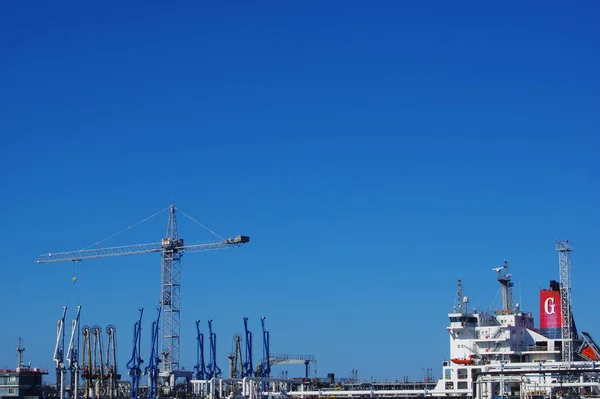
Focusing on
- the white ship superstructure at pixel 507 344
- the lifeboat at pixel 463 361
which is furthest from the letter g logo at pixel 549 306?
the lifeboat at pixel 463 361

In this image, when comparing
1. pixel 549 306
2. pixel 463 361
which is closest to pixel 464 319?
pixel 463 361

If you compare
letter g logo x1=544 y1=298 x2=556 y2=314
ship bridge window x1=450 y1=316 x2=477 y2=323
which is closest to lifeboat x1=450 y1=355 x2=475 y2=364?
ship bridge window x1=450 y1=316 x2=477 y2=323

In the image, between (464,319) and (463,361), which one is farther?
(464,319)

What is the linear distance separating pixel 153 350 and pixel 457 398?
45.1 m

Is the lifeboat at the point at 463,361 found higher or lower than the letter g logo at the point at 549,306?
lower

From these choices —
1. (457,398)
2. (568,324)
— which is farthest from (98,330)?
(568,324)

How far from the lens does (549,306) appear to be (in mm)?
94875

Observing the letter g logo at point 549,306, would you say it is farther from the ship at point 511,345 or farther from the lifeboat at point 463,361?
the lifeboat at point 463,361

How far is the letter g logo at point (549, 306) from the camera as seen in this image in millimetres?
94600

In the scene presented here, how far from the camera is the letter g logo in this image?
9460cm

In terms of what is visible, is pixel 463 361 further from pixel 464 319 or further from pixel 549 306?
pixel 549 306

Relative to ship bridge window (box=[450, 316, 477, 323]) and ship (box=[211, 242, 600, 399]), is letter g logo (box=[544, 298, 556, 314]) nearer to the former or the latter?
ship (box=[211, 242, 600, 399])

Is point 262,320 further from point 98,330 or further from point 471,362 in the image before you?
point 471,362

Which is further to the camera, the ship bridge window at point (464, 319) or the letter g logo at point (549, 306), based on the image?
the ship bridge window at point (464, 319)
